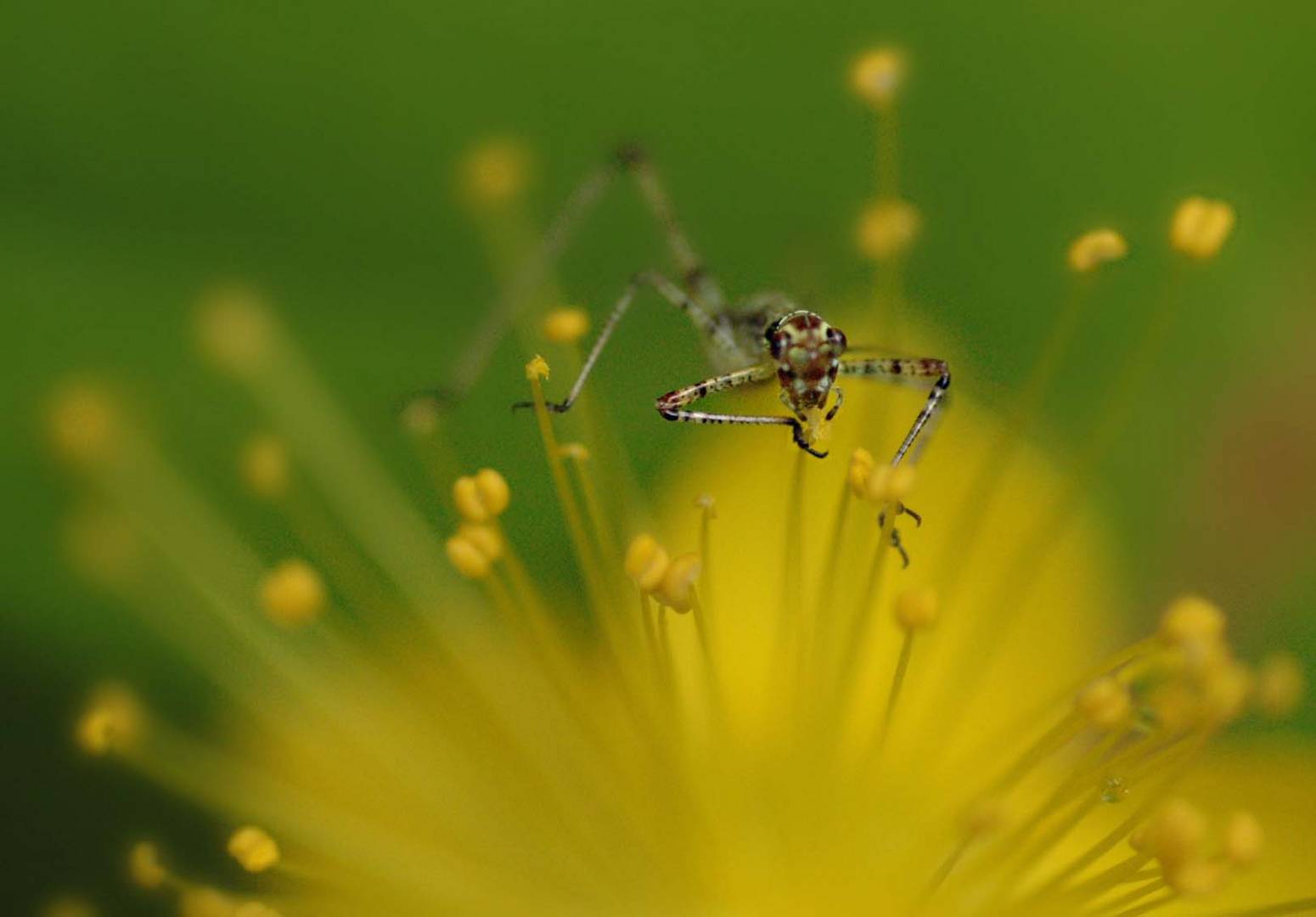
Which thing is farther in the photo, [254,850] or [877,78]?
[877,78]

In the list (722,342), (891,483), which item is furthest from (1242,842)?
(722,342)

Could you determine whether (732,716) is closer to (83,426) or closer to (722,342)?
(722,342)

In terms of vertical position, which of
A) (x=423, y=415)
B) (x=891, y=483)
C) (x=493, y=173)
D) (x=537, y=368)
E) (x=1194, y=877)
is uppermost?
(x=493, y=173)

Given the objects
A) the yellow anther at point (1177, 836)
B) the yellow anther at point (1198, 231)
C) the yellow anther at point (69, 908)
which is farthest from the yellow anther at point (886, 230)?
the yellow anther at point (69, 908)

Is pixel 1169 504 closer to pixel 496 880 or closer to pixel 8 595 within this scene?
pixel 496 880

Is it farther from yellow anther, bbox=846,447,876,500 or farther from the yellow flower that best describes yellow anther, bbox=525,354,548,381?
yellow anther, bbox=846,447,876,500

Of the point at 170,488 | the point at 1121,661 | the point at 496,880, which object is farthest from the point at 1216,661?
the point at 170,488
